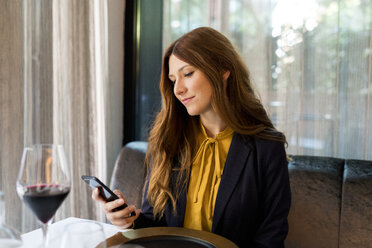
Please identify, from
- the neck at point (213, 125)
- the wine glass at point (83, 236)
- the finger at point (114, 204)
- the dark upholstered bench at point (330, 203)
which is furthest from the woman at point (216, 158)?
the wine glass at point (83, 236)

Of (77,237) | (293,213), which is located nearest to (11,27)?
(77,237)

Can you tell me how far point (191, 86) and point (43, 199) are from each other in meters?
0.78

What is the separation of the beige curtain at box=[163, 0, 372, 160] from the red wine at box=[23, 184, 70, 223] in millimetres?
1517

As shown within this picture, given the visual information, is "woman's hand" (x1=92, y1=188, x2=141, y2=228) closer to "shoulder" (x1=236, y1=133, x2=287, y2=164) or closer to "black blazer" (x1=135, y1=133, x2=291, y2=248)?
"black blazer" (x1=135, y1=133, x2=291, y2=248)

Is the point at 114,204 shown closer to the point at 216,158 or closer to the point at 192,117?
the point at 216,158

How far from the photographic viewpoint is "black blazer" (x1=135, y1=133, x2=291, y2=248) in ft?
4.21

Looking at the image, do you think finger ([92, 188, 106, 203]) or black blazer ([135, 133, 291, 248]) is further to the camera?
black blazer ([135, 133, 291, 248])

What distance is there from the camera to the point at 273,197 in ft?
4.27

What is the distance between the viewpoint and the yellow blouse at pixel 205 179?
136 cm

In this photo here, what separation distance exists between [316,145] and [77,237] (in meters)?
1.74

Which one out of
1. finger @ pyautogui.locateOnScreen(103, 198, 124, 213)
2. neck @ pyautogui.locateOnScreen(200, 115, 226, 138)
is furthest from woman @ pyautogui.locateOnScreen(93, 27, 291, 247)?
finger @ pyautogui.locateOnScreen(103, 198, 124, 213)

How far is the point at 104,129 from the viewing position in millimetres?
2318

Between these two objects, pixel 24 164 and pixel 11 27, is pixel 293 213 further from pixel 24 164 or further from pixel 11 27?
pixel 11 27

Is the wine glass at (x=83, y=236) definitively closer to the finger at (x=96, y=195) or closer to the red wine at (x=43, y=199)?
the red wine at (x=43, y=199)
